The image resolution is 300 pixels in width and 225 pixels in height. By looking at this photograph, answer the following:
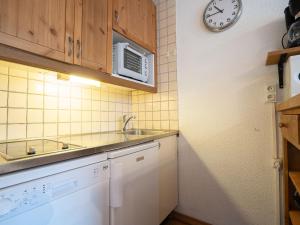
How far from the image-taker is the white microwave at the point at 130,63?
129 centimetres

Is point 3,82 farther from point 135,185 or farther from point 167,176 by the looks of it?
point 167,176

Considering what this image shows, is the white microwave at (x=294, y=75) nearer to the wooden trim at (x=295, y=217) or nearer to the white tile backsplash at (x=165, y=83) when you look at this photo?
the wooden trim at (x=295, y=217)

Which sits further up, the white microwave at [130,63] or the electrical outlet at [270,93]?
the white microwave at [130,63]

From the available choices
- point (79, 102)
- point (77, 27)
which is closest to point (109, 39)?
point (77, 27)

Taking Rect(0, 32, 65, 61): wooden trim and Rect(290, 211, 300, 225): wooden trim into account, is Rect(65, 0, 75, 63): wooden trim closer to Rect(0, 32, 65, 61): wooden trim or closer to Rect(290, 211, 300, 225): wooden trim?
Rect(0, 32, 65, 61): wooden trim

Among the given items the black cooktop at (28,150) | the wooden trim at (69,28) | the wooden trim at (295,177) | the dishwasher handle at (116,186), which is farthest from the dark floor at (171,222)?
the wooden trim at (69,28)

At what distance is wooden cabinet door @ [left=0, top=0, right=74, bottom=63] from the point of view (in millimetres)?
697

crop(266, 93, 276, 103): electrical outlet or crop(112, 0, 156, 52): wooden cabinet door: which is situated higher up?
crop(112, 0, 156, 52): wooden cabinet door

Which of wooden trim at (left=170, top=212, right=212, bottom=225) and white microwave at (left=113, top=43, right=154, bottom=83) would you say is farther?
wooden trim at (left=170, top=212, right=212, bottom=225)

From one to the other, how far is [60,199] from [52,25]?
83cm

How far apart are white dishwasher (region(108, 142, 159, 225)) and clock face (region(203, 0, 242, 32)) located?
3.69ft

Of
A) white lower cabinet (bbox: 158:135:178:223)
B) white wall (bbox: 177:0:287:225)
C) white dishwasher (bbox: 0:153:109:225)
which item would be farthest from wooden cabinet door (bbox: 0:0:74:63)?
white wall (bbox: 177:0:287:225)

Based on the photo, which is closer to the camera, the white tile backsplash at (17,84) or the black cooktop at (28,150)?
the black cooktop at (28,150)

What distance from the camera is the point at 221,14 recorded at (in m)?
1.38
